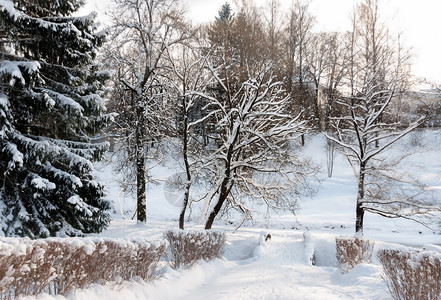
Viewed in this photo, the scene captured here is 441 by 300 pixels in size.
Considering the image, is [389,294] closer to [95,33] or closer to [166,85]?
[95,33]

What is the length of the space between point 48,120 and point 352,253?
8935 mm

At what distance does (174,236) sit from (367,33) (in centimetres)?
2372

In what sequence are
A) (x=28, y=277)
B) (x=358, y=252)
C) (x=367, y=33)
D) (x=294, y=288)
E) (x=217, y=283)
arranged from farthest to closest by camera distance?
1. (x=367, y=33)
2. (x=358, y=252)
3. (x=217, y=283)
4. (x=294, y=288)
5. (x=28, y=277)

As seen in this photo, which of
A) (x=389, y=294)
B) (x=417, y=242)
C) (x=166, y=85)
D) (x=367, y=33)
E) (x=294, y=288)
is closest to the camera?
(x=389, y=294)

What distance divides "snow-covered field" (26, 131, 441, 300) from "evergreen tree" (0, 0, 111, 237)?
127 inches

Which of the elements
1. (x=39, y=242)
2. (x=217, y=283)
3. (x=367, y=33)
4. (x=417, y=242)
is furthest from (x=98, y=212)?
(x=367, y=33)

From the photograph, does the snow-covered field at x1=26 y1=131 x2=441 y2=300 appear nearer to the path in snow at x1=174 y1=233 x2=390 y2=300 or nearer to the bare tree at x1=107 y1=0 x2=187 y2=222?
the path in snow at x1=174 y1=233 x2=390 y2=300

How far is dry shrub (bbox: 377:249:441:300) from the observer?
4547 mm

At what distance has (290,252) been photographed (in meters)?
12.9

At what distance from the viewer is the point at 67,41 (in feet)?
27.5

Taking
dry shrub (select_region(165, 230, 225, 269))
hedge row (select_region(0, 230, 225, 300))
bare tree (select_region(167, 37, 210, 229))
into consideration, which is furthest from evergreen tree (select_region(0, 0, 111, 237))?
bare tree (select_region(167, 37, 210, 229))

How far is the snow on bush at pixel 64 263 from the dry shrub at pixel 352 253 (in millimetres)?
5819

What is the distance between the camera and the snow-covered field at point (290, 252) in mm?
6035

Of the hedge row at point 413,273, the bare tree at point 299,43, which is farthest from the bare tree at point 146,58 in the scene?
the bare tree at point 299,43
